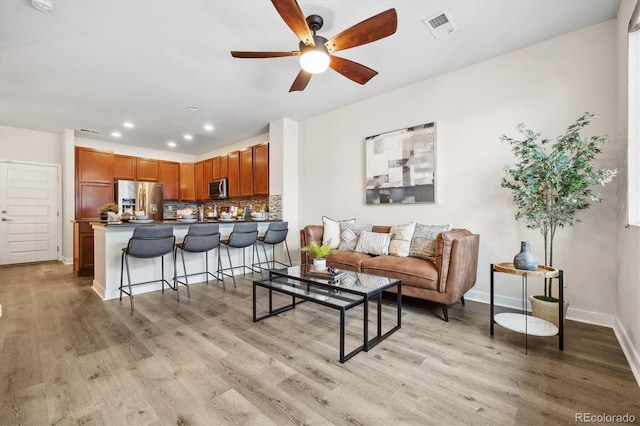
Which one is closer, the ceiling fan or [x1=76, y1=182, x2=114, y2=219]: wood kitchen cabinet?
the ceiling fan

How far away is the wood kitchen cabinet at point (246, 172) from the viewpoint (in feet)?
20.1

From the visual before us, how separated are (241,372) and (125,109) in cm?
477

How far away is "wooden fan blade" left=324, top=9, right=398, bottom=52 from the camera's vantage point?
206cm

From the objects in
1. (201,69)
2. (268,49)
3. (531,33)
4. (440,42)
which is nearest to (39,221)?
(201,69)

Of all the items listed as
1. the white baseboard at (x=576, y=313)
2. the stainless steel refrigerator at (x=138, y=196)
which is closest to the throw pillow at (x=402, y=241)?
the white baseboard at (x=576, y=313)

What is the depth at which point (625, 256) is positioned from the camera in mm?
2244

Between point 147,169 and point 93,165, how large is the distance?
3.66ft

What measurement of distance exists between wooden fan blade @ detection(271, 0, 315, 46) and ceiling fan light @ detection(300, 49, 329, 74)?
75 millimetres

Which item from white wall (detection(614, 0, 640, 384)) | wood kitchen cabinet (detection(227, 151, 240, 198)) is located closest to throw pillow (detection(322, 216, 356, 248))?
white wall (detection(614, 0, 640, 384))

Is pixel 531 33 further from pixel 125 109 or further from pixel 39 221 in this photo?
pixel 39 221

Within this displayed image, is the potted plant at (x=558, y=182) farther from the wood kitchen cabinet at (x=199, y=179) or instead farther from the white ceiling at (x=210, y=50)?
the wood kitchen cabinet at (x=199, y=179)

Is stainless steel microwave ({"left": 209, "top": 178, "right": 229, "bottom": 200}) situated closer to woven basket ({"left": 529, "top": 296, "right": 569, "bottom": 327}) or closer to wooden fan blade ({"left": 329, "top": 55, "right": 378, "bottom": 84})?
wooden fan blade ({"left": 329, "top": 55, "right": 378, "bottom": 84})

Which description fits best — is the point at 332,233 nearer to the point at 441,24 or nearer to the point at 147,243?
the point at 147,243

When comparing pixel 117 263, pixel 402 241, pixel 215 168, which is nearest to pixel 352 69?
pixel 402 241
